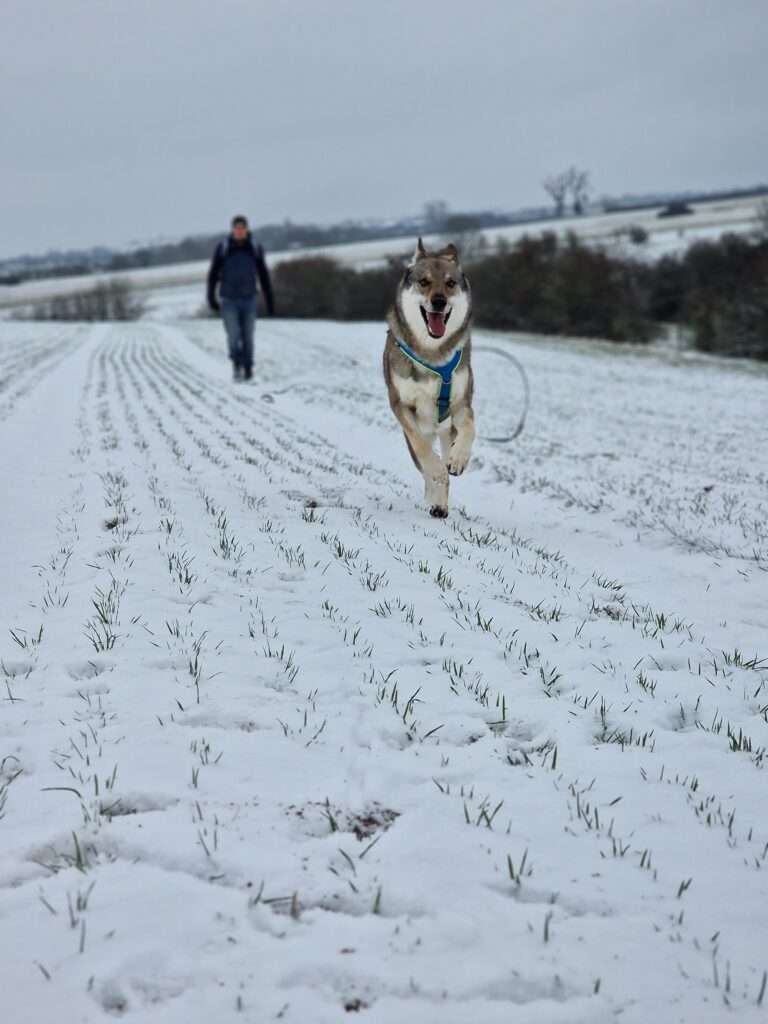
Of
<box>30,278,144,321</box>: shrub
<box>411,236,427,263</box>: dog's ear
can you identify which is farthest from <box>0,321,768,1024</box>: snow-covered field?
<box>30,278,144,321</box>: shrub

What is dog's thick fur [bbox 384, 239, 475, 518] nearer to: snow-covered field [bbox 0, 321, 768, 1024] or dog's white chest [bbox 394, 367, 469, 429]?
dog's white chest [bbox 394, 367, 469, 429]

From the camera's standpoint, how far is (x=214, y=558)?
16.0ft

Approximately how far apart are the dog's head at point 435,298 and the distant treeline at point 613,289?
36.5 m

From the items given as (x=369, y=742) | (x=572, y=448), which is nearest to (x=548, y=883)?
(x=369, y=742)

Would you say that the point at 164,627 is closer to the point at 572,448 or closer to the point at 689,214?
the point at 572,448

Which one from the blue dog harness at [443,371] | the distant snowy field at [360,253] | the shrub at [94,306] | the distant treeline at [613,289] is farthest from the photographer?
the shrub at [94,306]

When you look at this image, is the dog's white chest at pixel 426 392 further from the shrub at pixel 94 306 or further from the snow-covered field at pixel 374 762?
the shrub at pixel 94 306

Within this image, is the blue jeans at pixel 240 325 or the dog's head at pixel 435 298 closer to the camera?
the dog's head at pixel 435 298

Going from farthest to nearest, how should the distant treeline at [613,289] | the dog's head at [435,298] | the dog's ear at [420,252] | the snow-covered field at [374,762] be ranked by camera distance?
the distant treeline at [613,289] → the dog's ear at [420,252] → the dog's head at [435,298] → the snow-covered field at [374,762]

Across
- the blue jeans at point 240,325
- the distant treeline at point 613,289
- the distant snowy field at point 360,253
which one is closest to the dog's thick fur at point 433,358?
the blue jeans at point 240,325

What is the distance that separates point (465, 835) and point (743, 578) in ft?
11.8

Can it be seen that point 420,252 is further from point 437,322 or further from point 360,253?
point 360,253

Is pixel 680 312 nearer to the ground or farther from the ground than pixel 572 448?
farther from the ground

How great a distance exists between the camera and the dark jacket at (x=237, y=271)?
14.6m
